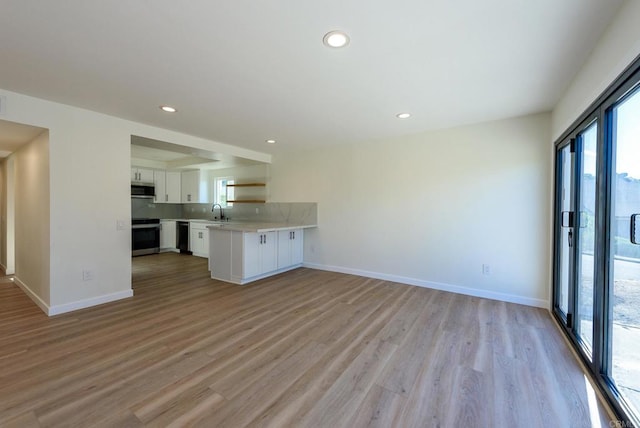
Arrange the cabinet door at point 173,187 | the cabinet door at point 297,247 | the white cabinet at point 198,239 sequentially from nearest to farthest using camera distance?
the cabinet door at point 297,247, the white cabinet at point 198,239, the cabinet door at point 173,187

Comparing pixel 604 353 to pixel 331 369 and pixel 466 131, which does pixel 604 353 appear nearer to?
pixel 331 369

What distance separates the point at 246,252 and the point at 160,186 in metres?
4.22

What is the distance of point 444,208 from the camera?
3795mm

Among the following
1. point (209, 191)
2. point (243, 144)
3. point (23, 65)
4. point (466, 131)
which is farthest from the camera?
point (209, 191)

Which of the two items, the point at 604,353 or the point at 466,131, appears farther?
the point at 466,131

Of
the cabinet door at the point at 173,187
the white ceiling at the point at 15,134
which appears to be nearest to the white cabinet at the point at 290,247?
the white ceiling at the point at 15,134

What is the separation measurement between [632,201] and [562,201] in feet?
5.16

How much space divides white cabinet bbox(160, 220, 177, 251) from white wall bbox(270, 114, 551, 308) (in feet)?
13.1

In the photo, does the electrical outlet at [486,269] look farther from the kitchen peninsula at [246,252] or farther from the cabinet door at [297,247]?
the cabinet door at [297,247]

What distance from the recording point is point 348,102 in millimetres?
2854

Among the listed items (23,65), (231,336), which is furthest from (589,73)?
(23,65)

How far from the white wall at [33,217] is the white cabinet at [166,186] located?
9.30 feet

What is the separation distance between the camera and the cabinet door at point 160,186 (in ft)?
22.1

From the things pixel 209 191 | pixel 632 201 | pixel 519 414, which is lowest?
pixel 519 414
